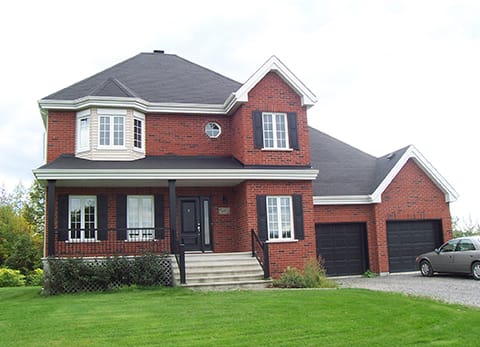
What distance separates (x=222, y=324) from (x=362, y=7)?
345 inches

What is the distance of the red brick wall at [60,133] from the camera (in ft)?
57.7

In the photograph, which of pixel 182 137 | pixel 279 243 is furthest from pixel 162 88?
pixel 279 243

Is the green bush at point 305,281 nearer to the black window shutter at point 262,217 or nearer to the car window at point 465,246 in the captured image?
the black window shutter at point 262,217

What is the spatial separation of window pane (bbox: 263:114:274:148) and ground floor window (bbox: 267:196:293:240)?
6.39ft

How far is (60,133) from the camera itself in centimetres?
1770

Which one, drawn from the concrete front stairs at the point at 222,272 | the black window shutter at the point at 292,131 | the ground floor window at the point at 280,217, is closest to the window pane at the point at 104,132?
the concrete front stairs at the point at 222,272

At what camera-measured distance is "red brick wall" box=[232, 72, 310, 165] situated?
57.9ft

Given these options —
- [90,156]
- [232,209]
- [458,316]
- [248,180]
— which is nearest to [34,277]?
[90,156]

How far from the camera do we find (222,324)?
338 inches

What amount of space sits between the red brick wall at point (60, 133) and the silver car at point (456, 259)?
13.2m

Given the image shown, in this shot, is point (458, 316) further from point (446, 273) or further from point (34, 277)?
point (34, 277)

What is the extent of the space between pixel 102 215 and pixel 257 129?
610 cm

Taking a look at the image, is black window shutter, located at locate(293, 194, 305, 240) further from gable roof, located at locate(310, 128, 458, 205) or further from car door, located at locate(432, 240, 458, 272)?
car door, located at locate(432, 240, 458, 272)

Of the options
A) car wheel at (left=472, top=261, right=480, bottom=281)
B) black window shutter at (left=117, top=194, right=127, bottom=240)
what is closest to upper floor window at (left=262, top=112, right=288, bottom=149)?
black window shutter at (left=117, top=194, right=127, bottom=240)
